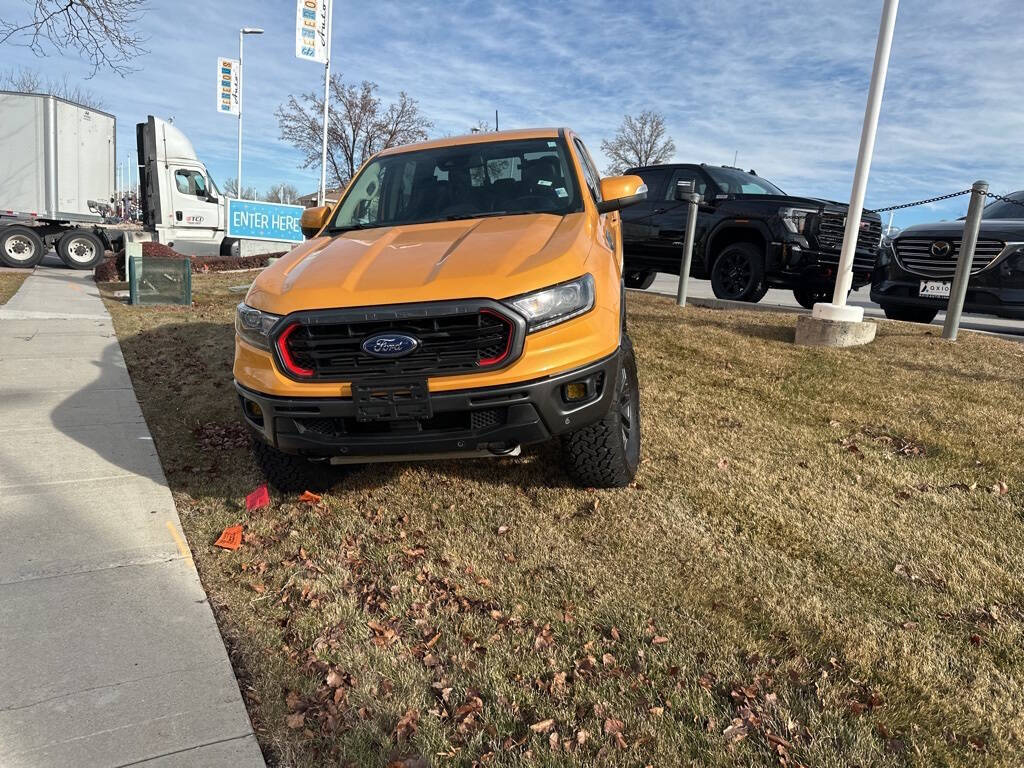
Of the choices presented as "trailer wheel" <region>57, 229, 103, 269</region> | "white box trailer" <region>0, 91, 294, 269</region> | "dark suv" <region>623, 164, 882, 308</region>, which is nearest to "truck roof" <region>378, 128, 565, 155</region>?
"dark suv" <region>623, 164, 882, 308</region>

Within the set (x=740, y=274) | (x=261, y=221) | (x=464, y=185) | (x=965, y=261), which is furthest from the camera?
(x=261, y=221)

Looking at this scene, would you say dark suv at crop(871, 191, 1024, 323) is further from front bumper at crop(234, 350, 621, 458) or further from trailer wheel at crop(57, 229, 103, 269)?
trailer wheel at crop(57, 229, 103, 269)

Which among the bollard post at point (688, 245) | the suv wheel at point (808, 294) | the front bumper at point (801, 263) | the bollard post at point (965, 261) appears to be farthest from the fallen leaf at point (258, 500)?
the suv wheel at point (808, 294)

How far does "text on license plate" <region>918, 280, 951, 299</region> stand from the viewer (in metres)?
7.17

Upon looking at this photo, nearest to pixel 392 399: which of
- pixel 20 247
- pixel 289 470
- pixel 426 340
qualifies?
pixel 426 340

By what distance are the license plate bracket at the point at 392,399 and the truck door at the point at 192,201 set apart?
17727 millimetres

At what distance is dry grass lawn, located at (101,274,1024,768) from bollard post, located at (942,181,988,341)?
1996mm

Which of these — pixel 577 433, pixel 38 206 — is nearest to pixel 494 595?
pixel 577 433

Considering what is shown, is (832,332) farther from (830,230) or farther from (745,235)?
(745,235)

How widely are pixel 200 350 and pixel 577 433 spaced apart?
5430 millimetres

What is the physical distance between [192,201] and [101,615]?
1801 cm

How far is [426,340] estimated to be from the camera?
9.32 ft

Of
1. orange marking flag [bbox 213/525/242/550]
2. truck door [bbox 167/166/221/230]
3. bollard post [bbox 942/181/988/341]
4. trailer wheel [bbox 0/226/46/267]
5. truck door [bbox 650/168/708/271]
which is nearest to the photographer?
orange marking flag [bbox 213/525/242/550]

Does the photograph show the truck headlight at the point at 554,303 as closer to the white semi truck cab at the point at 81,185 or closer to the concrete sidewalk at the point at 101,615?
the concrete sidewalk at the point at 101,615
